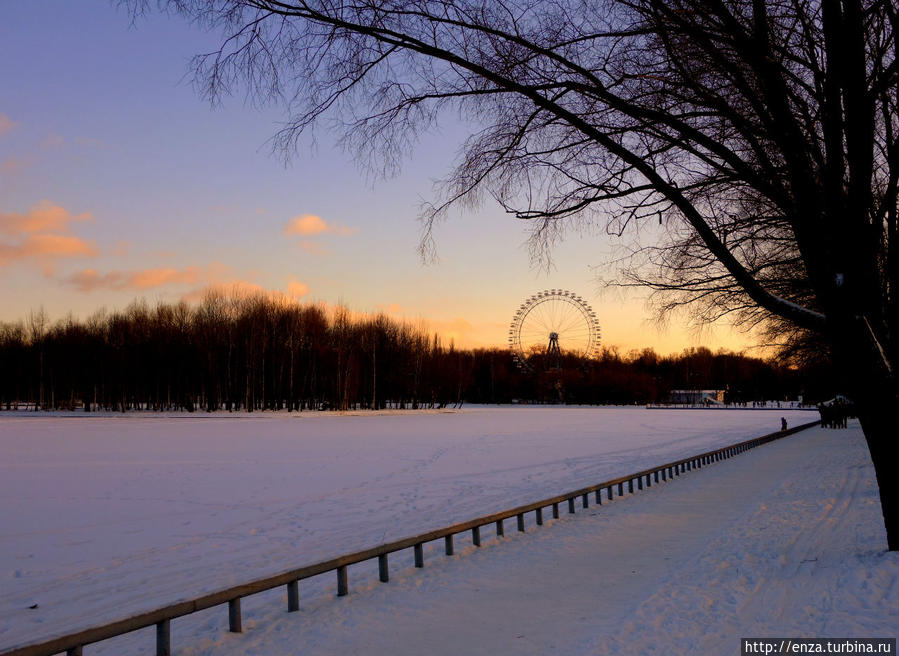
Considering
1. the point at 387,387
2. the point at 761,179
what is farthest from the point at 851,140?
the point at 387,387

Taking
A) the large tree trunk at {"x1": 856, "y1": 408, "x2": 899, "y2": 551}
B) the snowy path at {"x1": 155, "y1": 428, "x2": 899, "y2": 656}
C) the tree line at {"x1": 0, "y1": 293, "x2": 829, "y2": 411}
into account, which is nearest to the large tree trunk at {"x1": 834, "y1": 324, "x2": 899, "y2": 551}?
the large tree trunk at {"x1": 856, "y1": 408, "x2": 899, "y2": 551}

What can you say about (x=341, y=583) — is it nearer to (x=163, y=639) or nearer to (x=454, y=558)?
(x=454, y=558)

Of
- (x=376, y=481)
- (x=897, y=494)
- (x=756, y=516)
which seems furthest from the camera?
(x=376, y=481)

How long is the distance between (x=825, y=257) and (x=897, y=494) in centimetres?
283

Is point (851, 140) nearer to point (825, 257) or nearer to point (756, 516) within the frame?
point (825, 257)

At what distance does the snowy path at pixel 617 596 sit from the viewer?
6551 millimetres

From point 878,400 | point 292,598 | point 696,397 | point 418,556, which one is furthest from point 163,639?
point 696,397

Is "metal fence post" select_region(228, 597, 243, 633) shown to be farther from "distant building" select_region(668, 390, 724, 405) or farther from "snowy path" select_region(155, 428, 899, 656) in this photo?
"distant building" select_region(668, 390, 724, 405)

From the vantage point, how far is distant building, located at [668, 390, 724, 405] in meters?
163

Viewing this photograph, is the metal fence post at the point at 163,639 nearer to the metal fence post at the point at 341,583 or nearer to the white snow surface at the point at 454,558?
the white snow surface at the point at 454,558

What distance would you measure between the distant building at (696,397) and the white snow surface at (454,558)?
477 ft

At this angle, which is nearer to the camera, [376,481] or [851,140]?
[851,140]

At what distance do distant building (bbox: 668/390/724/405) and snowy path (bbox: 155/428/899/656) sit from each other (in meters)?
158

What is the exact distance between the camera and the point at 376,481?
21375mm
